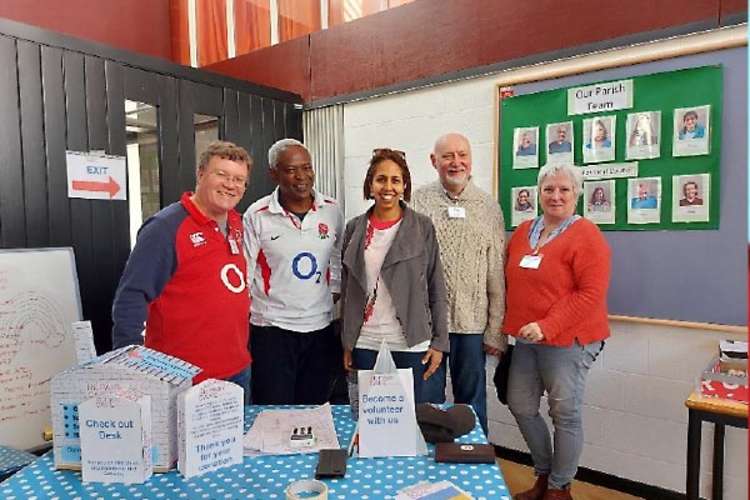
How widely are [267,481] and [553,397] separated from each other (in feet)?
4.38

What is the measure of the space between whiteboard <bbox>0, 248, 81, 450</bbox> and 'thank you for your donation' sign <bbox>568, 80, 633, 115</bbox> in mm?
2227

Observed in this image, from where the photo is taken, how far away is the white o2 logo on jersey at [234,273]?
1626mm

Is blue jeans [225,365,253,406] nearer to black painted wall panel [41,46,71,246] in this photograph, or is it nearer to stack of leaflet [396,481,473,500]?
stack of leaflet [396,481,473,500]

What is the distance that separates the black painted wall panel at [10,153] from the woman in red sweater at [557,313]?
1904mm

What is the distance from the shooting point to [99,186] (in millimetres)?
2252

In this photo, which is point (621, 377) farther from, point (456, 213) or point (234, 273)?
point (234, 273)

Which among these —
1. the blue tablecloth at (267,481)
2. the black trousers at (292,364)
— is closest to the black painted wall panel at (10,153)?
the black trousers at (292,364)

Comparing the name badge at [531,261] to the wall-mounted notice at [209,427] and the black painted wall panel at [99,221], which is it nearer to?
the wall-mounted notice at [209,427]

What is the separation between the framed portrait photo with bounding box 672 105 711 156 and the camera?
2082mm

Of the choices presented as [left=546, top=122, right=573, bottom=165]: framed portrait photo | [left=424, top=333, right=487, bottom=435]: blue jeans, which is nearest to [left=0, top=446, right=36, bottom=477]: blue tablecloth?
[left=424, top=333, right=487, bottom=435]: blue jeans

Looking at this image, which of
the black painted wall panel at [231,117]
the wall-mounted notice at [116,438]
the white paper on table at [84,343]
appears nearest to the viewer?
the wall-mounted notice at [116,438]

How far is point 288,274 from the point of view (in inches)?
78.8

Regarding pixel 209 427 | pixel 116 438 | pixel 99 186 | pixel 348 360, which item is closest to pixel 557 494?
pixel 348 360

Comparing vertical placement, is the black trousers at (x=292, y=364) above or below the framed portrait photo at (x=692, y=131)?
below
